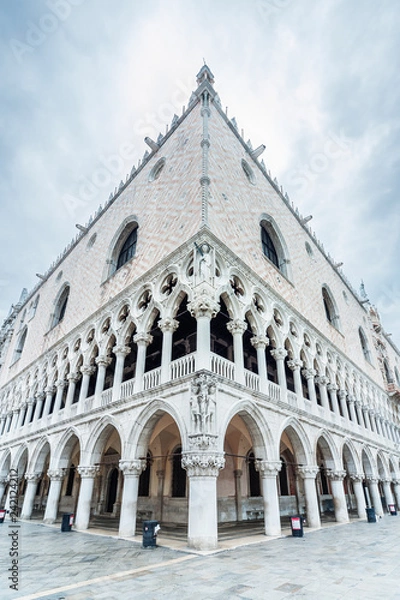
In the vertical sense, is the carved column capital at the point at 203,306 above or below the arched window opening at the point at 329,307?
below

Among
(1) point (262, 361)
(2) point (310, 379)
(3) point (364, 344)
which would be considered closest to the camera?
(1) point (262, 361)

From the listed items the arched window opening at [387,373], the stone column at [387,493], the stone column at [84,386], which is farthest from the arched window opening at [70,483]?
the arched window opening at [387,373]

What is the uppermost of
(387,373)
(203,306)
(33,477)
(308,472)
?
(387,373)

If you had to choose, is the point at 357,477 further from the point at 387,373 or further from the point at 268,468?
the point at 387,373

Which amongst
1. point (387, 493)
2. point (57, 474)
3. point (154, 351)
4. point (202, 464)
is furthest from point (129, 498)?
point (387, 493)

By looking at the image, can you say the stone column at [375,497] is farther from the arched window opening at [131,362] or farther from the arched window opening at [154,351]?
the arched window opening at [131,362]

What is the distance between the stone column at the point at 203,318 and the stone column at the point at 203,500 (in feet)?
→ 8.02

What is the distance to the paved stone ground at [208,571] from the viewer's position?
4.77 meters

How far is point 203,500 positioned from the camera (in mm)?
8258

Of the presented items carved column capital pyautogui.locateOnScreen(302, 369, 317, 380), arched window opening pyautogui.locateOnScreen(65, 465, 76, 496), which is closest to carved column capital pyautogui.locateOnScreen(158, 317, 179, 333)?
carved column capital pyautogui.locateOnScreen(302, 369, 317, 380)

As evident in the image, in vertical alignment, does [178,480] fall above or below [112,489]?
above

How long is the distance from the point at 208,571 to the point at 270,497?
499cm

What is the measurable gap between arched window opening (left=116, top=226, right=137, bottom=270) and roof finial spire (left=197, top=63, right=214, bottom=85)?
330 inches

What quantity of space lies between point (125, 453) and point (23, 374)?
51.1 feet
